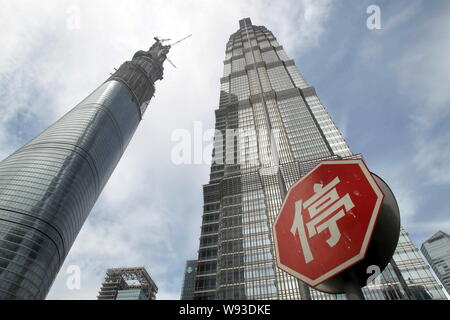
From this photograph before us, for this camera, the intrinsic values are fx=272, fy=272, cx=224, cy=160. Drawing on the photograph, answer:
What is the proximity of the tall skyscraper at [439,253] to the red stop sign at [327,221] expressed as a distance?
183 metres

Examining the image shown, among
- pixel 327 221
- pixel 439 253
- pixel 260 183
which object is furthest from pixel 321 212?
pixel 439 253

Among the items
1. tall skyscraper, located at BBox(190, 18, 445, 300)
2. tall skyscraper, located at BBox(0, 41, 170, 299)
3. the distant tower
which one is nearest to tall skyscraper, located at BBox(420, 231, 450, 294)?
tall skyscraper, located at BBox(190, 18, 445, 300)

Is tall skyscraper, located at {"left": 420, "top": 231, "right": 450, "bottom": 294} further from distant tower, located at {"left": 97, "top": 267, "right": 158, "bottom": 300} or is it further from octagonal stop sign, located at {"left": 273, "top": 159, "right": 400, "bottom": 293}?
octagonal stop sign, located at {"left": 273, "top": 159, "right": 400, "bottom": 293}

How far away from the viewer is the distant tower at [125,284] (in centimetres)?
13038

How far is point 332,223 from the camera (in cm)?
319

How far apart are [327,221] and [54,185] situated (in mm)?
102684

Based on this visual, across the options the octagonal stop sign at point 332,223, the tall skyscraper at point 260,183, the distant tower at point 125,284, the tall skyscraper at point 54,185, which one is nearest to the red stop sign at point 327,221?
the octagonal stop sign at point 332,223

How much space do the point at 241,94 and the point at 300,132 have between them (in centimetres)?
3284

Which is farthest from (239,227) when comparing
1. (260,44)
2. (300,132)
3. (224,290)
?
(260,44)

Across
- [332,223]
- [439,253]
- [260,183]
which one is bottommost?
[332,223]

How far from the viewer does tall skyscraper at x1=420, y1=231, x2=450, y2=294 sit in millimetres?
142750

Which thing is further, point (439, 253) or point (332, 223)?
point (439, 253)

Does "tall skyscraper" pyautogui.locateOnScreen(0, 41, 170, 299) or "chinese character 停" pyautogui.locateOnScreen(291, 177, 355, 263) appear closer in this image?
"chinese character 停" pyautogui.locateOnScreen(291, 177, 355, 263)

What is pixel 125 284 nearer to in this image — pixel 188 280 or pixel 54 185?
pixel 188 280
